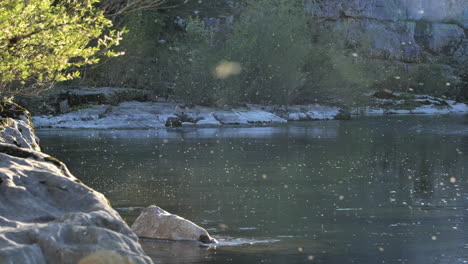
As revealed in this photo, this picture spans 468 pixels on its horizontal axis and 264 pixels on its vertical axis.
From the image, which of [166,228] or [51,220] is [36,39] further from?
[51,220]

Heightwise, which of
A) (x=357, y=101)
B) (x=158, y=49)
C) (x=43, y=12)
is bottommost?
(x=357, y=101)

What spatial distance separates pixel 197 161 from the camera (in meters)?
23.6

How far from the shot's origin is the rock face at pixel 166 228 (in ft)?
37.0

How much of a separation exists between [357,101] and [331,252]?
48.7 meters

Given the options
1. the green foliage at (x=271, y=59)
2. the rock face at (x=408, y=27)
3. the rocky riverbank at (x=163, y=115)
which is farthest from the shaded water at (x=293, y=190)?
the rock face at (x=408, y=27)

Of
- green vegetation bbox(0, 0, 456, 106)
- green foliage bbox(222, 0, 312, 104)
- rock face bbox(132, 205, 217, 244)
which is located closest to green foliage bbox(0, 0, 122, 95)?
rock face bbox(132, 205, 217, 244)

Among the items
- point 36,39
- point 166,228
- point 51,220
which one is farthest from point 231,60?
point 51,220

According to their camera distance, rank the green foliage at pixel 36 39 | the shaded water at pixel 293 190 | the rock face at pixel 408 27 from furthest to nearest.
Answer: the rock face at pixel 408 27 → the green foliage at pixel 36 39 → the shaded water at pixel 293 190

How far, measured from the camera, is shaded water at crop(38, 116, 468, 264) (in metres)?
10.8

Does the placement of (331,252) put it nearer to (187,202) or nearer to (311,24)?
(187,202)

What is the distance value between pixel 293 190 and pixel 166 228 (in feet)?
19.5

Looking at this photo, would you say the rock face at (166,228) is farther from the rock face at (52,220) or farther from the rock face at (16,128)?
the rock face at (52,220)

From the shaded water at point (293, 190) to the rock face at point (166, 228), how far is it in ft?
0.84

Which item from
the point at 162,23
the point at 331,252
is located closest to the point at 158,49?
A: the point at 162,23
